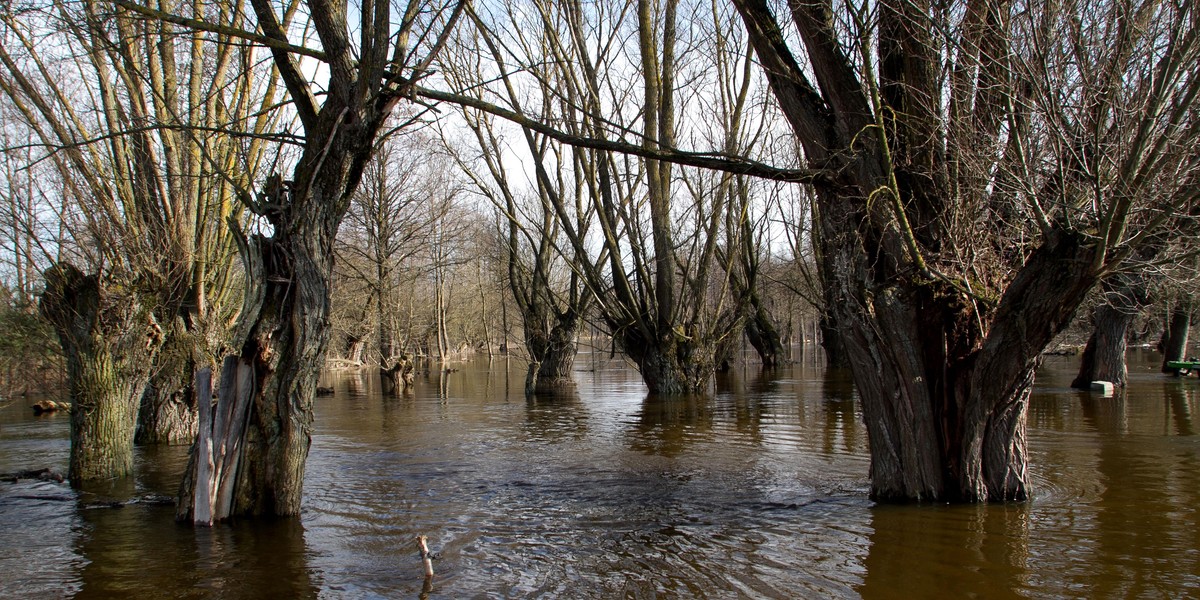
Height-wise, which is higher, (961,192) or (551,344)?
(961,192)

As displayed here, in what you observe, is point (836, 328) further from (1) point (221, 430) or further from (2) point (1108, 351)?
(2) point (1108, 351)

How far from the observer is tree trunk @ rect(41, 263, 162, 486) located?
8.32 meters

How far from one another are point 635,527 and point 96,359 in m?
6.07

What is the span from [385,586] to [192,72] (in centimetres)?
928

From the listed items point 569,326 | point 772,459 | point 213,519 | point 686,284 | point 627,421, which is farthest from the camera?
point 569,326

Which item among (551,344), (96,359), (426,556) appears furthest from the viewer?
(551,344)

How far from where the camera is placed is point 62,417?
17.7 meters

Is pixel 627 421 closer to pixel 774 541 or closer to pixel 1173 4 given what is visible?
pixel 774 541

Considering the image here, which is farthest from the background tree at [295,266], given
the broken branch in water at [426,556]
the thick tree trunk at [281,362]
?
the broken branch in water at [426,556]

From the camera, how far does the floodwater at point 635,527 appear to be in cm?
488

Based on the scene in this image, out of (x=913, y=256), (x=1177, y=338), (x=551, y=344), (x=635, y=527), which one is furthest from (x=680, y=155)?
(x=1177, y=338)

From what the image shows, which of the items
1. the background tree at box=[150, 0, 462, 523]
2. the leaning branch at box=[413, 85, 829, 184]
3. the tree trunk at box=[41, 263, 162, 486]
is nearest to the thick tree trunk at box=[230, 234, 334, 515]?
the background tree at box=[150, 0, 462, 523]

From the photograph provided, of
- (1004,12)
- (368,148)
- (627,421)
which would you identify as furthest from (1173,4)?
(627,421)

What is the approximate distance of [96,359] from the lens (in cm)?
840
